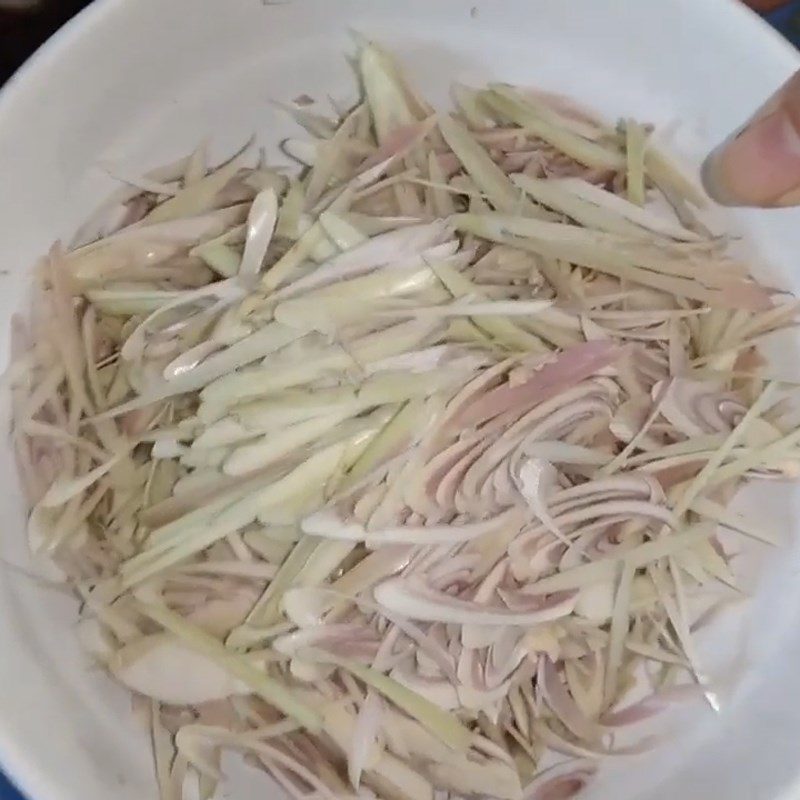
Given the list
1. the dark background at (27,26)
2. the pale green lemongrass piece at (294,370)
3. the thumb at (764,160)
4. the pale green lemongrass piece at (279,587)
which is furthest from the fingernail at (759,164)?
the dark background at (27,26)

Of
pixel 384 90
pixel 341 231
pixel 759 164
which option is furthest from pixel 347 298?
pixel 759 164

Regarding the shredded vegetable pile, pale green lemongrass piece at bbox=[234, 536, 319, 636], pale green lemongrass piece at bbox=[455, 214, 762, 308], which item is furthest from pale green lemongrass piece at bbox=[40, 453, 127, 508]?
pale green lemongrass piece at bbox=[455, 214, 762, 308]

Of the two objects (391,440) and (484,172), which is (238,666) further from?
(484,172)

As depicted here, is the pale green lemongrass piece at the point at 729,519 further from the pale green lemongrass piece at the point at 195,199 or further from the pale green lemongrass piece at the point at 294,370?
the pale green lemongrass piece at the point at 195,199

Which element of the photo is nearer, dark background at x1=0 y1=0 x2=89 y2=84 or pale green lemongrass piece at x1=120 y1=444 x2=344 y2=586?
pale green lemongrass piece at x1=120 y1=444 x2=344 y2=586

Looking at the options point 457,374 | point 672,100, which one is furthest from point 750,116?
point 457,374

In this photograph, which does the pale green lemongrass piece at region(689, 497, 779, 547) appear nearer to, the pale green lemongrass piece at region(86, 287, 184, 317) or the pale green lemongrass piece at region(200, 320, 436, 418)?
the pale green lemongrass piece at region(200, 320, 436, 418)

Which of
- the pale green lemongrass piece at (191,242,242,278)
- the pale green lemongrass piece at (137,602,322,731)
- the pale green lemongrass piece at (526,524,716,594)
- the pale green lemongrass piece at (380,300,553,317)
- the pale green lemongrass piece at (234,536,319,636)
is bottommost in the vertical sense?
the pale green lemongrass piece at (137,602,322,731)

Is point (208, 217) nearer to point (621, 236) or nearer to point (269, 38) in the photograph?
point (269, 38)
